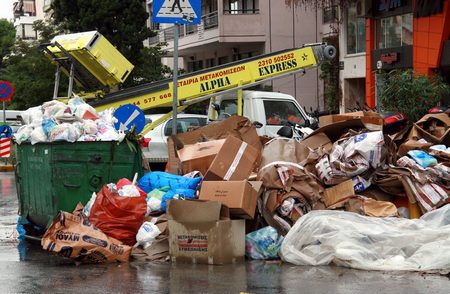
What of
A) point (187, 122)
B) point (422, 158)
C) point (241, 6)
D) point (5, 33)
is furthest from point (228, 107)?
point (5, 33)

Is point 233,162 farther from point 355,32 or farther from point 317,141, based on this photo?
point 355,32

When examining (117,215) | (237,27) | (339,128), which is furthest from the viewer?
(237,27)

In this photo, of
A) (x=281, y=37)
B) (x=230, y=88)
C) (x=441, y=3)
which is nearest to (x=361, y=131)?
(x=230, y=88)

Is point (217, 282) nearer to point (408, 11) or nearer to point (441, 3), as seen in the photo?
point (441, 3)

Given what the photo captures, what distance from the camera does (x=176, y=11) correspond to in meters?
9.04

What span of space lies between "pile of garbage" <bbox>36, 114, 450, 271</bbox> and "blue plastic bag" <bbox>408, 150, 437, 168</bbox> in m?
0.01

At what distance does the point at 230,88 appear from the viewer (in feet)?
45.3

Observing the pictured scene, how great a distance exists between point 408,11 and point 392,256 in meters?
18.6

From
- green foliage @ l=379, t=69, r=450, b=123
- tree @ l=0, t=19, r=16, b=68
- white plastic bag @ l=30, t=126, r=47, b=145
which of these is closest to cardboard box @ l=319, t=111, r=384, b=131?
white plastic bag @ l=30, t=126, r=47, b=145

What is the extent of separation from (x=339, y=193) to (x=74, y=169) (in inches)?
120

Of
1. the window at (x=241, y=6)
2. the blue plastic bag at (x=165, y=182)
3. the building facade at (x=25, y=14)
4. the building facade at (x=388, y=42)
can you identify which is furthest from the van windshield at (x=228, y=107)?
the building facade at (x=25, y=14)

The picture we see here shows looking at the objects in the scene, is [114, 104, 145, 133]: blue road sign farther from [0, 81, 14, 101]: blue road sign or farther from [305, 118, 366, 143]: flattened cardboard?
[0, 81, 14, 101]: blue road sign

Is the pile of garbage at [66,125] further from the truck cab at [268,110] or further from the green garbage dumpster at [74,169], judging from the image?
the truck cab at [268,110]

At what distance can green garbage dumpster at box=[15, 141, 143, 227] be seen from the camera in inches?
→ 334
